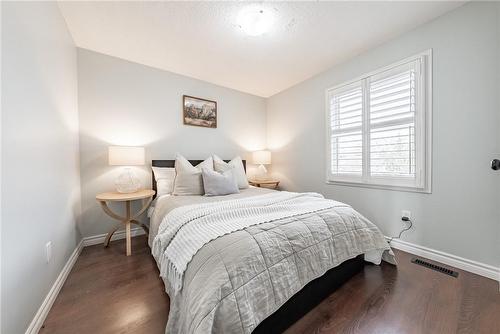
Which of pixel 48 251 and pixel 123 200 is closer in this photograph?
pixel 48 251

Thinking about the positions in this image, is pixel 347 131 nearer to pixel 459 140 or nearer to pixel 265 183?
pixel 459 140

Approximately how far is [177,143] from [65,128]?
4.35 ft

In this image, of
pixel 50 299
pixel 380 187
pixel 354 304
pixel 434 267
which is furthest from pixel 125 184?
pixel 434 267

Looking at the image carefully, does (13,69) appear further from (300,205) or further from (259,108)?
(259,108)

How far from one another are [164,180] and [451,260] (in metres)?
3.18

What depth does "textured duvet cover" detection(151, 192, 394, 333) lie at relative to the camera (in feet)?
2.96

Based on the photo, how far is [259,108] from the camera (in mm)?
4055

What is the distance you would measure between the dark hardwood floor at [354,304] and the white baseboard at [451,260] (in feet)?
0.25

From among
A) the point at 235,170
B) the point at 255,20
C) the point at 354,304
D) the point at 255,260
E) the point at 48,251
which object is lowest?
the point at 354,304

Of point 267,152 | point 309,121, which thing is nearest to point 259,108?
point 267,152

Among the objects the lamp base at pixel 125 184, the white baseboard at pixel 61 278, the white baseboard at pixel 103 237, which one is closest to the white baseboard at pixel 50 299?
the white baseboard at pixel 61 278

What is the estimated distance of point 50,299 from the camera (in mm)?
1380

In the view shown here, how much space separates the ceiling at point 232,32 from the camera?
177 cm

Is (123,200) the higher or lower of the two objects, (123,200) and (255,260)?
the higher
